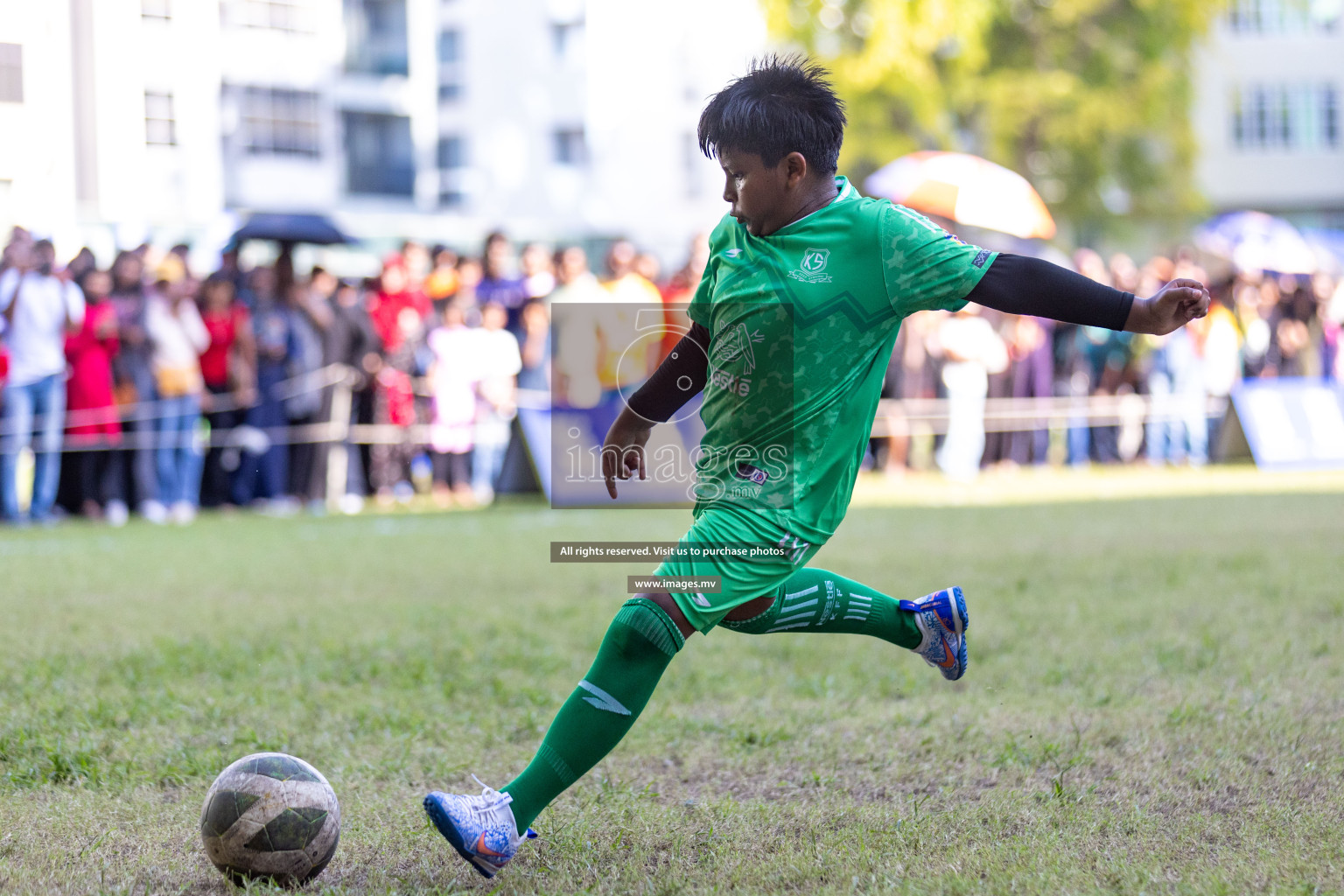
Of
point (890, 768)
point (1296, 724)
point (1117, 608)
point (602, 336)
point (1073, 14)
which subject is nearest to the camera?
point (890, 768)

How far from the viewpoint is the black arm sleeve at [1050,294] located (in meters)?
3.39

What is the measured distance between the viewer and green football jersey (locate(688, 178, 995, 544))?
352cm

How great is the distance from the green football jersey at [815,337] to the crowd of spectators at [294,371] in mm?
7159

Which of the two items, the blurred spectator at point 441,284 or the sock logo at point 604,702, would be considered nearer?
the sock logo at point 604,702

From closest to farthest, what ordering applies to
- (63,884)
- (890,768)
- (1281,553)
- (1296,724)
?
(63,884), (890,768), (1296,724), (1281,553)

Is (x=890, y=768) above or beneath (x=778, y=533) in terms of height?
beneath

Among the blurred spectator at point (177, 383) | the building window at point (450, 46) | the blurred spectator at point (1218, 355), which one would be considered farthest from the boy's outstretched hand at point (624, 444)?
the building window at point (450, 46)

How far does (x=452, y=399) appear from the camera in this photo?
1367 centimetres

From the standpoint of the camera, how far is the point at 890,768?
439 cm

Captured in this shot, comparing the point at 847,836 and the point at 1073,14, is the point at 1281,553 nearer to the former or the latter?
the point at 847,836

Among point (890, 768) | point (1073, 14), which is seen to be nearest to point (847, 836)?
point (890, 768)

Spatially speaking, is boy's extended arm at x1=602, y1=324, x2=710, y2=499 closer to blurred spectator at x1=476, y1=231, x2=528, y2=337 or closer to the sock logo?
the sock logo

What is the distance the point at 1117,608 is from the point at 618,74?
38511mm

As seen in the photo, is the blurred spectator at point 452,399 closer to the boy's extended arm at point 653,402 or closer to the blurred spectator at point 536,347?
the blurred spectator at point 536,347
